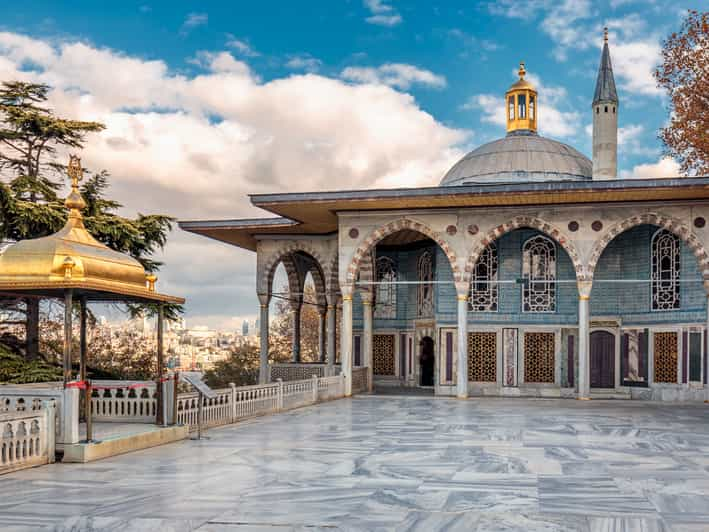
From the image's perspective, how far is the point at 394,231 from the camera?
1772 cm

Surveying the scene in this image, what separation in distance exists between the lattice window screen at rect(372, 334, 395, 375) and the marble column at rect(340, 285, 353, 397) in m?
4.25

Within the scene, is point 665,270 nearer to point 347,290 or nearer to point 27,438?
point 347,290

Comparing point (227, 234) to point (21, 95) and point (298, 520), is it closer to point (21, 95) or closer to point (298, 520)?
point (21, 95)

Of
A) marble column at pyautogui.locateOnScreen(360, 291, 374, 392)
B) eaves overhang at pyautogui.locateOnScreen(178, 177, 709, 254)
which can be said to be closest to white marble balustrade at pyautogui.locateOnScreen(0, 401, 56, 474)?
eaves overhang at pyautogui.locateOnScreen(178, 177, 709, 254)

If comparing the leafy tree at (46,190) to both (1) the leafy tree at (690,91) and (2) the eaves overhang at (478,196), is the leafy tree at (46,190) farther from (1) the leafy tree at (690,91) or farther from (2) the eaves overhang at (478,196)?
(1) the leafy tree at (690,91)

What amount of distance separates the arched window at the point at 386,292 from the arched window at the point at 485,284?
3.43 metres

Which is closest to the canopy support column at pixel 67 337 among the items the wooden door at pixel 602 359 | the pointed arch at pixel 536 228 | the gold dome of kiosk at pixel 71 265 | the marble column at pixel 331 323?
the gold dome of kiosk at pixel 71 265

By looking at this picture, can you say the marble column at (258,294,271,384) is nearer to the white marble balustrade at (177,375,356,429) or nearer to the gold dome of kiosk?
the white marble balustrade at (177,375,356,429)

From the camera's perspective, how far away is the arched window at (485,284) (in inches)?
758

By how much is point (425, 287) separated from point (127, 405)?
41.5ft

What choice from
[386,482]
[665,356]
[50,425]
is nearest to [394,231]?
[665,356]

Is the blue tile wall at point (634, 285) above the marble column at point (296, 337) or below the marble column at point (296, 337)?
above

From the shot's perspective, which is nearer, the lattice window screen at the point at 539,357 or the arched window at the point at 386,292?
the lattice window screen at the point at 539,357

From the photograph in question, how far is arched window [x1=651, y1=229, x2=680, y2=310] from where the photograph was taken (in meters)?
17.4
